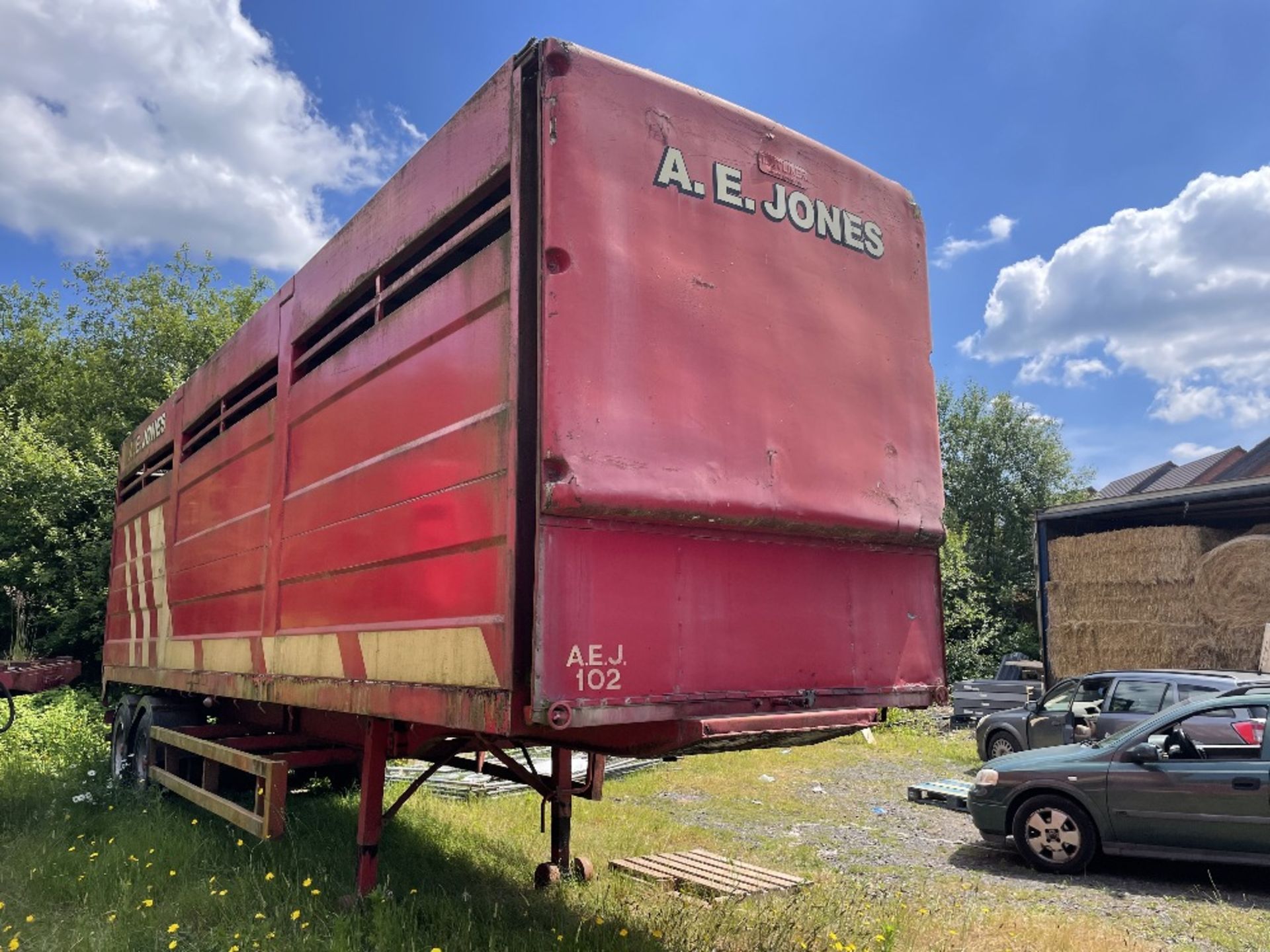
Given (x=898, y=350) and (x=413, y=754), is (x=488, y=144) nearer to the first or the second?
(x=898, y=350)

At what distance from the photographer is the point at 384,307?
4391mm

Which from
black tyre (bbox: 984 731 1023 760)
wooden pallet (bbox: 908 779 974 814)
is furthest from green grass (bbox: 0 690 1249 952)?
black tyre (bbox: 984 731 1023 760)

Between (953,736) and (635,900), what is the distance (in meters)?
11.4

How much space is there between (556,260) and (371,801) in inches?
110

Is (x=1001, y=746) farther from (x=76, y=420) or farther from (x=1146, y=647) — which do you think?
(x=76, y=420)

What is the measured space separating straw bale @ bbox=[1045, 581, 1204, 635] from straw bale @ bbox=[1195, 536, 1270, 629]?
7.4 inches

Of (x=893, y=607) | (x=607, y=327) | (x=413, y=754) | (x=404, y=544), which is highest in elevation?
(x=607, y=327)

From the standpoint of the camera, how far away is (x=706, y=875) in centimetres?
595

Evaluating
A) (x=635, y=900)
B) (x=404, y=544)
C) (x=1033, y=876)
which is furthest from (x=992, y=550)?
(x=404, y=544)

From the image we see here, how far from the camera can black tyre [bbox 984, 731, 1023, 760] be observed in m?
11.3

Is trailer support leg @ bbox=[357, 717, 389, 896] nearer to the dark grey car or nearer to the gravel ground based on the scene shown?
the gravel ground

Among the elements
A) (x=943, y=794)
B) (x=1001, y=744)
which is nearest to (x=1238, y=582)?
(x=1001, y=744)

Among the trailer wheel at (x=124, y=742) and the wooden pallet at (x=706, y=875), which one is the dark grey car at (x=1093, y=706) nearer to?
the wooden pallet at (x=706, y=875)

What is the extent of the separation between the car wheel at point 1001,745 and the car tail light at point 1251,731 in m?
4.30
